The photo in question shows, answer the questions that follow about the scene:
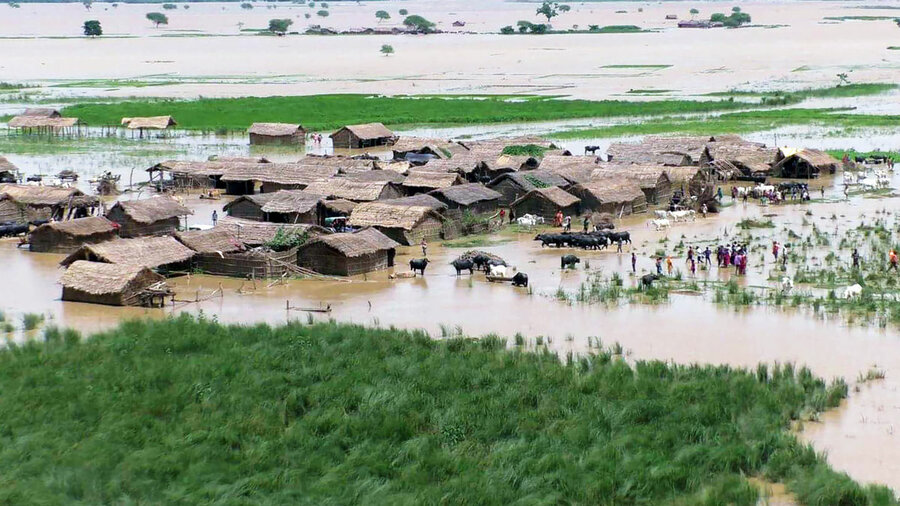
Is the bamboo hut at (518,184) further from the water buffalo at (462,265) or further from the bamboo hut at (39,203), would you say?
the bamboo hut at (39,203)

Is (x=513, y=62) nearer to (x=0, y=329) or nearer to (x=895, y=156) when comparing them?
(x=895, y=156)

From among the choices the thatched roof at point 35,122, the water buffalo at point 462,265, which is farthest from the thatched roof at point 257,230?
the thatched roof at point 35,122

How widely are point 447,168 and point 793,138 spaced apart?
18504 mm

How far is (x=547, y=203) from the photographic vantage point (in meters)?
32.1

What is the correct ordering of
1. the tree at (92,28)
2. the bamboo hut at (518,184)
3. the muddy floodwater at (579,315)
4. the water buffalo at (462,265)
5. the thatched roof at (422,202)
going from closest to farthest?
the muddy floodwater at (579,315)
the water buffalo at (462,265)
the thatched roof at (422,202)
the bamboo hut at (518,184)
the tree at (92,28)

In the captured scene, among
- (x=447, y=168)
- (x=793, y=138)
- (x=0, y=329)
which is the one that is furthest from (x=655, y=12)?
(x=0, y=329)

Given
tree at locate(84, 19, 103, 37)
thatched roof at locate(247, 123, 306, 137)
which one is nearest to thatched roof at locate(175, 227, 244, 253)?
thatched roof at locate(247, 123, 306, 137)

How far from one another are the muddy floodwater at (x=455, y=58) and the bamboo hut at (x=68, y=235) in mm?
42359

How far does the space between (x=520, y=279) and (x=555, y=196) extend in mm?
8243

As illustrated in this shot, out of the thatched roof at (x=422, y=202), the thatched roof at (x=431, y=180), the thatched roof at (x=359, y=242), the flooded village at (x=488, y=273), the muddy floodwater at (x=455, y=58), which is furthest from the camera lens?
the muddy floodwater at (x=455, y=58)

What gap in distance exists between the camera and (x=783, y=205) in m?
34.4

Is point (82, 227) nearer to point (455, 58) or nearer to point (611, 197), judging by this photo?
point (611, 197)

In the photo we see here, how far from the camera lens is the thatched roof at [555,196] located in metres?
31.9

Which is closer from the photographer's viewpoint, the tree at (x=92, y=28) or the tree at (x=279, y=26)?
the tree at (x=92, y=28)
